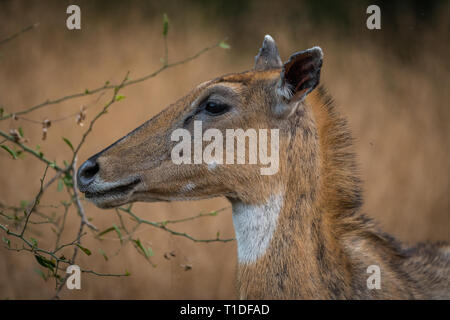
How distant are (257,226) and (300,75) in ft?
3.03

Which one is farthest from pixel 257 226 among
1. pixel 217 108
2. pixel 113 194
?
pixel 113 194

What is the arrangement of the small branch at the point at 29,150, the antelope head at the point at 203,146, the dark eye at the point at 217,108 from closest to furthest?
the antelope head at the point at 203,146 < the dark eye at the point at 217,108 < the small branch at the point at 29,150

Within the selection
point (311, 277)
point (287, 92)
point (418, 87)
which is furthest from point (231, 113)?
point (418, 87)

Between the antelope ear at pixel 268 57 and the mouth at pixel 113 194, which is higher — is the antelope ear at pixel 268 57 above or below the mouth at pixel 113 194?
above

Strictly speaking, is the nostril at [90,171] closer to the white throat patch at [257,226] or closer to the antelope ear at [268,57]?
the white throat patch at [257,226]

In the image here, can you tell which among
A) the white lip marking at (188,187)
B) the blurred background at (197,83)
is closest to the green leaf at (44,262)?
the white lip marking at (188,187)

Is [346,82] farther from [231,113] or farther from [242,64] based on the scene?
[231,113]

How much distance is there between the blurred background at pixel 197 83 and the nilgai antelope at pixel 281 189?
9.82ft

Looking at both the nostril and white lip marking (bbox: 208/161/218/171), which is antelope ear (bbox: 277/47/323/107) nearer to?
white lip marking (bbox: 208/161/218/171)

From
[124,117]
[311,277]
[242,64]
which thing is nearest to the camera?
[311,277]

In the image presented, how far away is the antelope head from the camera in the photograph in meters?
3.54

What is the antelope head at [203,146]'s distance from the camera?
354cm

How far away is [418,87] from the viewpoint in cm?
916

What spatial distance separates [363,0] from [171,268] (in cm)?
483
